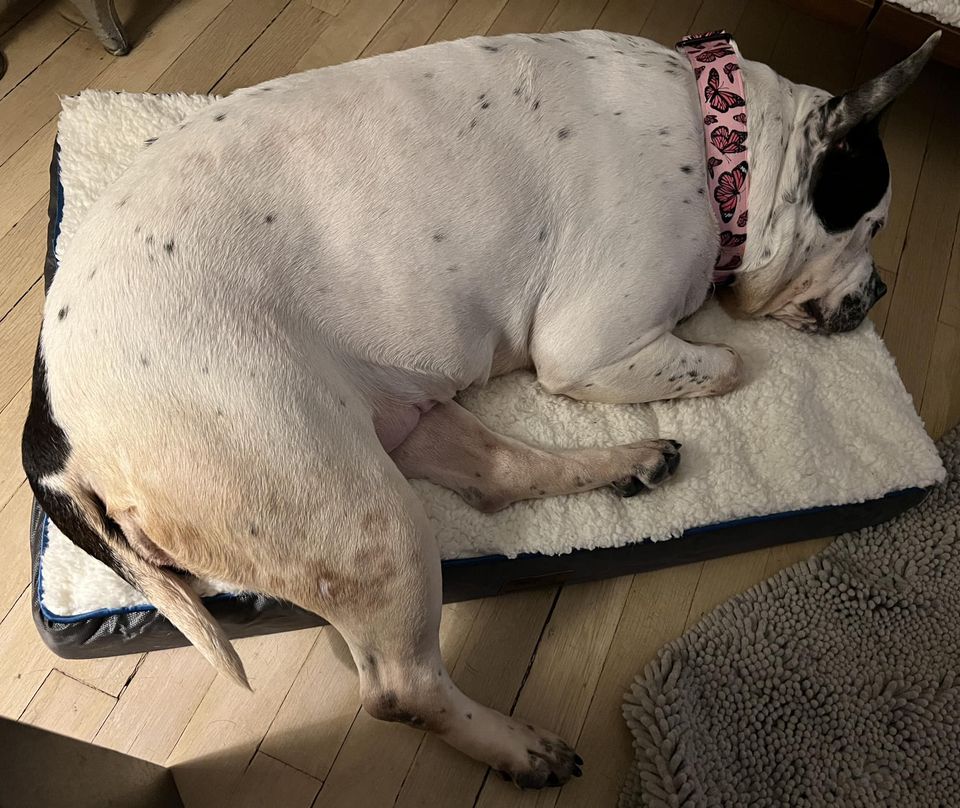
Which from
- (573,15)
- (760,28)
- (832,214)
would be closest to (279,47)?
(573,15)

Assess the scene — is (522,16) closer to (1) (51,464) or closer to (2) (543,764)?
(1) (51,464)

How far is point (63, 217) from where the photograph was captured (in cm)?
199

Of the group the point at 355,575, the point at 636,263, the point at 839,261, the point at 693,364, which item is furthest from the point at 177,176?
the point at 839,261

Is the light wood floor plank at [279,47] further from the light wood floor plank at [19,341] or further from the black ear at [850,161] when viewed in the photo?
the black ear at [850,161]

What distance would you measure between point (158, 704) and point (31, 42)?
7.18 ft

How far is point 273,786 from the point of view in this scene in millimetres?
1736

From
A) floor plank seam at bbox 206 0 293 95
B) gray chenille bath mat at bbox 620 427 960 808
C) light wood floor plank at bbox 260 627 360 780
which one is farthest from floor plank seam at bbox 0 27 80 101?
gray chenille bath mat at bbox 620 427 960 808

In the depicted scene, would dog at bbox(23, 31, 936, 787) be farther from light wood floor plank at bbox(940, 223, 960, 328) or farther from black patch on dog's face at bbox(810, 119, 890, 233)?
light wood floor plank at bbox(940, 223, 960, 328)

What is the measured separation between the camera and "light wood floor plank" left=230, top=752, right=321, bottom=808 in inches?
67.9

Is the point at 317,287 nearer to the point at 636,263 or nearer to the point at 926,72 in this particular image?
the point at 636,263

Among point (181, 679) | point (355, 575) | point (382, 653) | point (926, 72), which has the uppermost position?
point (355, 575)

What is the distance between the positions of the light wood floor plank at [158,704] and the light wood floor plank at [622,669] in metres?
0.86

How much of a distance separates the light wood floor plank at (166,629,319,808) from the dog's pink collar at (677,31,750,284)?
52.7 inches

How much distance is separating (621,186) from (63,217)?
141 centimetres
